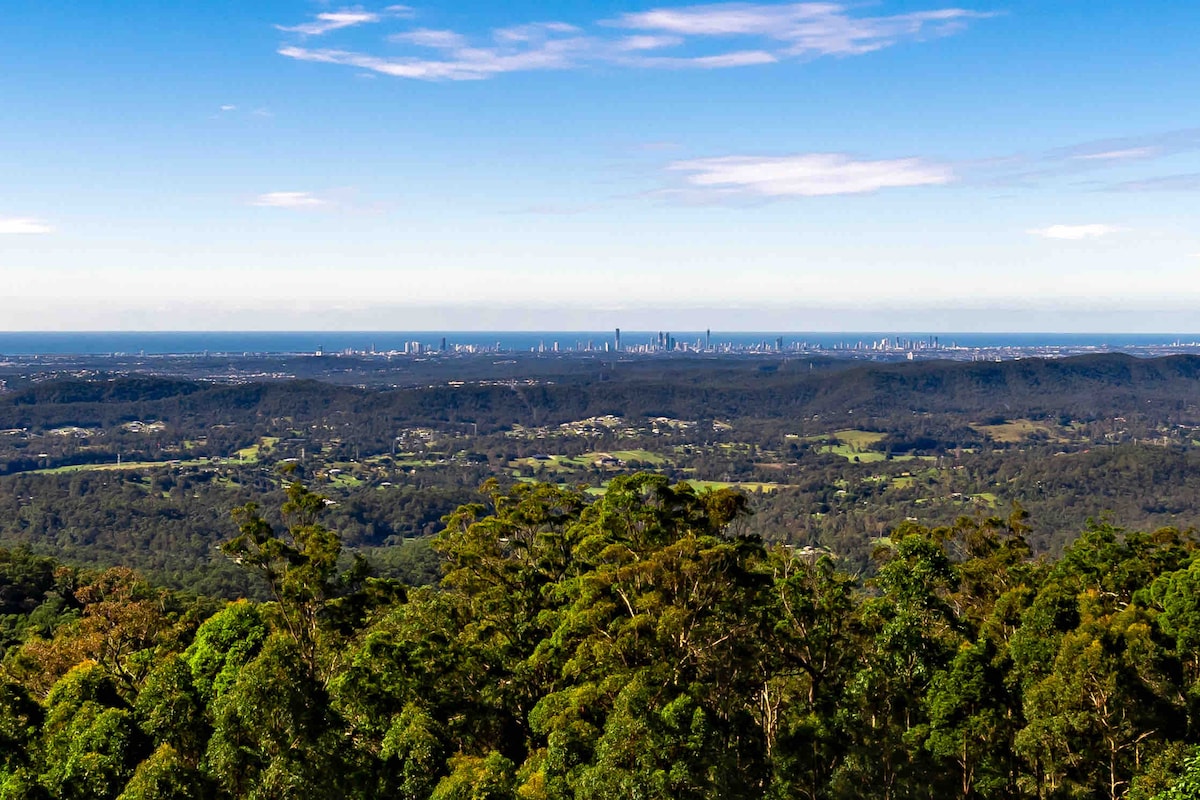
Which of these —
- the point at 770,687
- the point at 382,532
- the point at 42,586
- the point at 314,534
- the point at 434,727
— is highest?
the point at 314,534

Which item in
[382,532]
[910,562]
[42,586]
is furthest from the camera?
[382,532]

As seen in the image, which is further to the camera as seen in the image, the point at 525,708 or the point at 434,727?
the point at 525,708

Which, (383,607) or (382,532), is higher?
(383,607)

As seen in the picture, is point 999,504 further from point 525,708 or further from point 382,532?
point 525,708

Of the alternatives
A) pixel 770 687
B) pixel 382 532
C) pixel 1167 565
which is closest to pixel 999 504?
pixel 382 532

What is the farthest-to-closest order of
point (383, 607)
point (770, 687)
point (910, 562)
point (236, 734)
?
point (383, 607)
point (910, 562)
point (770, 687)
point (236, 734)

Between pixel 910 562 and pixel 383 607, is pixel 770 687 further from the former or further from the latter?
pixel 383 607

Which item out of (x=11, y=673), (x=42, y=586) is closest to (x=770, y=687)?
(x=11, y=673)
